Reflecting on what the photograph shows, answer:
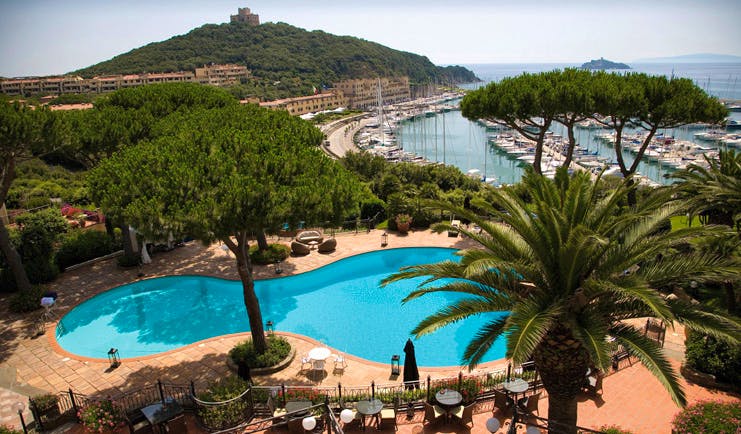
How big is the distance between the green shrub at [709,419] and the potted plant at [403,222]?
17.2m

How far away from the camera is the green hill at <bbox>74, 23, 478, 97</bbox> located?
134250mm

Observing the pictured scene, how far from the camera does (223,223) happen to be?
37.9 ft

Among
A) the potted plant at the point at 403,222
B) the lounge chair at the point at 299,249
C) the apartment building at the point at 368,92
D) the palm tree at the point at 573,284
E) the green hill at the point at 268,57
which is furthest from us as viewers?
the apartment building at the point at 368,92

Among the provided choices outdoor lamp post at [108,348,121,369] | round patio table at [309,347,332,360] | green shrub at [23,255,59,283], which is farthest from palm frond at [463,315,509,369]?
green shrub at [23,255,59,283]

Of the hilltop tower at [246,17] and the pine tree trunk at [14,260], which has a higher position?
the hilltop tower at [246,17]

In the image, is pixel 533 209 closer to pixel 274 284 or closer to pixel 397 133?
pixel 274 284

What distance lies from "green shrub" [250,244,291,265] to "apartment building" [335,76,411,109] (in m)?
106

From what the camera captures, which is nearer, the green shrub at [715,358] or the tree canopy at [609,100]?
the green shrub at [715,358]

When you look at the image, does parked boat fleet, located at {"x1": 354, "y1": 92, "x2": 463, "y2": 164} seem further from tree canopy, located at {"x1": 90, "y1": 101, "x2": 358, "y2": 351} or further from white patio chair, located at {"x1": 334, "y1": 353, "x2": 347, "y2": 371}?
white patio chair, located at {"x1": 334, "y1": 353, "x2": 347, "y2": 371}

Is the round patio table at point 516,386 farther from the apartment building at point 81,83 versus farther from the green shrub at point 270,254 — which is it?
the apartment building at point 81,83

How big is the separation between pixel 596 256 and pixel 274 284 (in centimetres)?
1509

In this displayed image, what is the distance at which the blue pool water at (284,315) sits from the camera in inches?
629

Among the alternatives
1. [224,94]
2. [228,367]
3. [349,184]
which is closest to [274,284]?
[228,367]

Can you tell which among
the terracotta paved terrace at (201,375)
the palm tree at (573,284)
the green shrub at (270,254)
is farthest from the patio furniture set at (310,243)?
the palm tree at (573,284)
